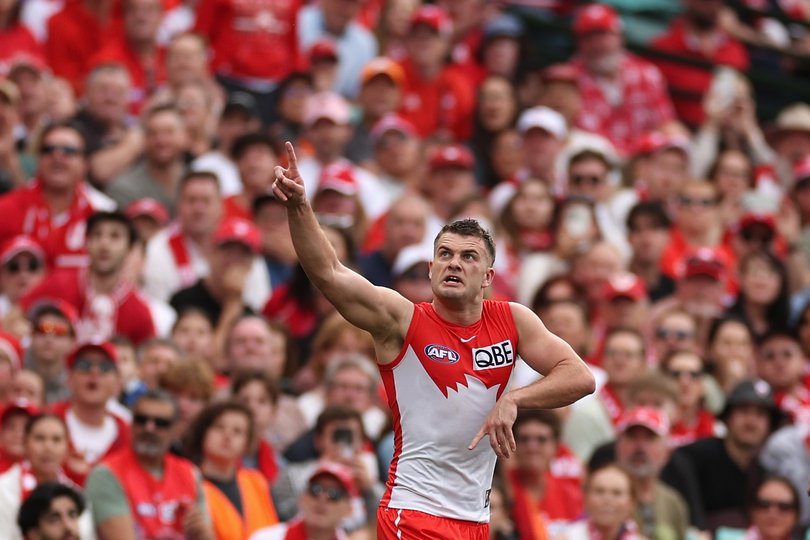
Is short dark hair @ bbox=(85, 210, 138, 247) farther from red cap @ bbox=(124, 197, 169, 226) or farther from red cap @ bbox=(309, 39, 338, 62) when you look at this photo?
red cap @ bbox=(309, 39, 338, 62)

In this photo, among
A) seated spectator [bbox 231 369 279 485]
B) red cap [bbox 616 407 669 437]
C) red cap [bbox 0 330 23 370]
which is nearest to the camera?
red cap [bbox 0 330 23 370]

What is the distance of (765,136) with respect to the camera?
19.9m

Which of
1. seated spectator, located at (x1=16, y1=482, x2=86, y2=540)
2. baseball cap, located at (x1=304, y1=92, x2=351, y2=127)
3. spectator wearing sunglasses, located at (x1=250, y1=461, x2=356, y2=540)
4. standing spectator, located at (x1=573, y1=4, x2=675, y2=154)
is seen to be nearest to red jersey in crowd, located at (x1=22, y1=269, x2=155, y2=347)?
Result: spectator wearing sunglasses, located at (x1=250, y1=461, x2=356, y2=540)

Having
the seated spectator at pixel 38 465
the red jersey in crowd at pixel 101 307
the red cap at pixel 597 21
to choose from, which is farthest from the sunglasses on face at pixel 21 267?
the red cap at pixel 597 21

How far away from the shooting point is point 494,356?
9.27m

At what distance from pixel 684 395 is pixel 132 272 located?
4.30 meters

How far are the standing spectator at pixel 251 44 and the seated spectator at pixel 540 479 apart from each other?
220 inches

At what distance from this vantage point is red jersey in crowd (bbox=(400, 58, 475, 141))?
18234 mm

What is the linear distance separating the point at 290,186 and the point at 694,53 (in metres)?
12.6

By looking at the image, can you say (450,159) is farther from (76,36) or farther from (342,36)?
(76,36)

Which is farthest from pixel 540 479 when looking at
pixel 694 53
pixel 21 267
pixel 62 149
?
pixel 694 53

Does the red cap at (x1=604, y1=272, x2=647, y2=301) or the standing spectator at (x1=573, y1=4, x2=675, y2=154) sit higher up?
the standing spectator at (x1=573, y1=4, x2=675, y2=154)

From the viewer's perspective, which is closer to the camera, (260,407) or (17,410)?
(17,410)

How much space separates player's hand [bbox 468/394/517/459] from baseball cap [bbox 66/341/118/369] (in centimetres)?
421
